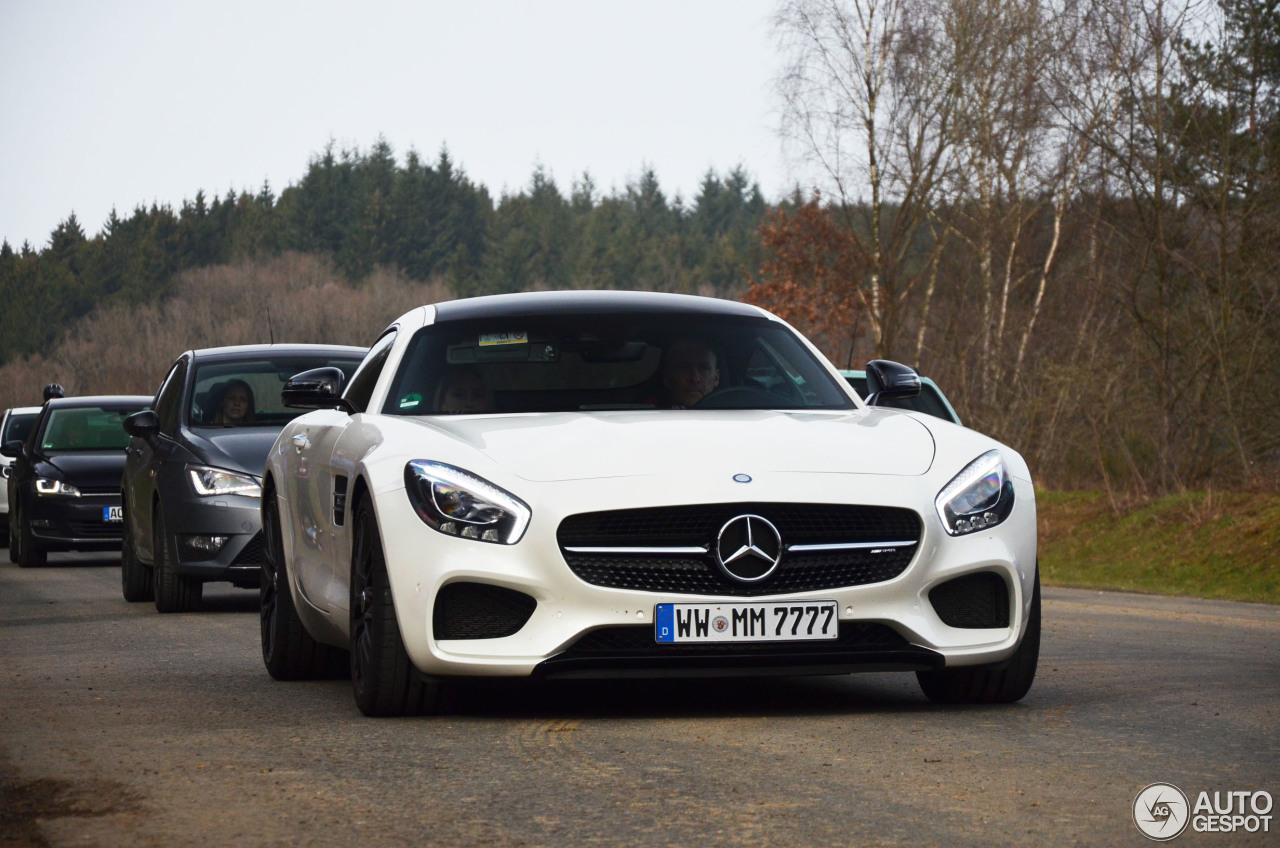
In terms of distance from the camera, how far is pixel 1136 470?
26.2 m

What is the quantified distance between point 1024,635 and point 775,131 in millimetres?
32956

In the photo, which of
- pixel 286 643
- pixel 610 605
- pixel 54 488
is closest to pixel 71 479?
pixel 54 488

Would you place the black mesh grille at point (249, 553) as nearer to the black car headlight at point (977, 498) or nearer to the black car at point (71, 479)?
the black car headlight at point (977, 498)

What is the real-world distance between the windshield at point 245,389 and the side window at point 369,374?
5111 mm

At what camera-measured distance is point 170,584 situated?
12.8m

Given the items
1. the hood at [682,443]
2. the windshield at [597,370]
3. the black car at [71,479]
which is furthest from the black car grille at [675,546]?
the black car at [71,479]

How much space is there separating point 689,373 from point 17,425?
22871 millimetres

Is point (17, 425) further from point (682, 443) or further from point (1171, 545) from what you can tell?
point (682, 443)

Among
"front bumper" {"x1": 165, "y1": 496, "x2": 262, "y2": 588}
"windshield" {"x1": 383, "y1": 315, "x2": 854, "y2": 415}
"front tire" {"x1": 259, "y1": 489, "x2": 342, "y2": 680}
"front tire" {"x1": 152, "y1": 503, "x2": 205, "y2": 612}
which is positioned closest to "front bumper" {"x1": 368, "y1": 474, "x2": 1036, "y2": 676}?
"windshield" {"x1": 383, "y1": 315, "x2": 854, "y2": 415}

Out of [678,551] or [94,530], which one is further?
[94,530]

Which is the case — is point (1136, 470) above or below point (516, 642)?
below

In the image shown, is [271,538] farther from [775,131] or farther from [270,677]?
[775,131]

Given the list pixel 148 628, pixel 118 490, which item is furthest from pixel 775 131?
pixel 148 628

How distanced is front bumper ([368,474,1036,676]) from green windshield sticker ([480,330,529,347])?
57.4 inches
